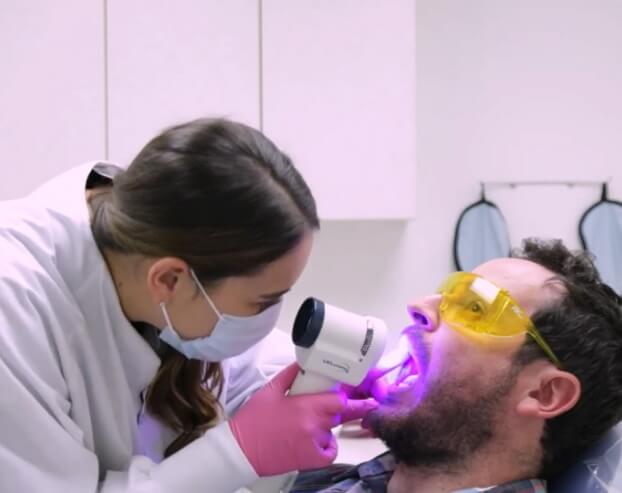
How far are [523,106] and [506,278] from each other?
1.48 metres

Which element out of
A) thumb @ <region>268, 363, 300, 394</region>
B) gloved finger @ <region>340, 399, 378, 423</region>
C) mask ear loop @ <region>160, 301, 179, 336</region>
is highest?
mask ear loop @ <region>160, 301, 179, 336</region>

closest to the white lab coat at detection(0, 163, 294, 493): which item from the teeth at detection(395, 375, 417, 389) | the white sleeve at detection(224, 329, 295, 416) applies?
the white sleeve at detection(224, 329, 295, 416)

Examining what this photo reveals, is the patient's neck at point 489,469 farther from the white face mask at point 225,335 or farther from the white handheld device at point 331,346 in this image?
the white face mask at point 225,335

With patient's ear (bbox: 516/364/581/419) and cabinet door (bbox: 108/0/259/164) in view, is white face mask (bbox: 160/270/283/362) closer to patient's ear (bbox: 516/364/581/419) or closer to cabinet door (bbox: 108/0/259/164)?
patient's ear (bbox: 516/364/581/419)

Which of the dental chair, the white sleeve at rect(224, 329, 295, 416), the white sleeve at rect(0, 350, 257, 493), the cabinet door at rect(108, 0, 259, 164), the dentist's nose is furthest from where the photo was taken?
the cabinet door at rect(108, 0, 259, 164)

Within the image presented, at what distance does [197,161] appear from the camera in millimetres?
1042

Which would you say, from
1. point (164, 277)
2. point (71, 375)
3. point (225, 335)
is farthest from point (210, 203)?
point (71, 375)

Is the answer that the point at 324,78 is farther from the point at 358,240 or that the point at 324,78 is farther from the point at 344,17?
the point at 358,240

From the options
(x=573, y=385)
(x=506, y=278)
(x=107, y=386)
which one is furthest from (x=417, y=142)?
(x=107, y=386)

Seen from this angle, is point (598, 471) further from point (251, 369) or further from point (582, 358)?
point (251, 369)

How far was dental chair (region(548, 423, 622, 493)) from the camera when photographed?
1109 mm

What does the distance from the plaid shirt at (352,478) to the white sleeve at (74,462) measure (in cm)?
29

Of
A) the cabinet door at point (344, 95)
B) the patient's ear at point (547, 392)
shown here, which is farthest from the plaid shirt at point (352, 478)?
the cabinet door at point (344, 95)

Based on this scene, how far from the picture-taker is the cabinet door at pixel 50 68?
84.9 inches
